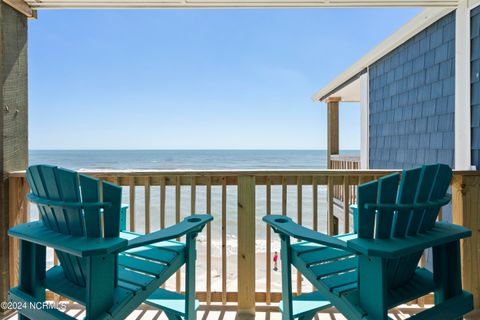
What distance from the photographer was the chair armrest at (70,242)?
3.68ft

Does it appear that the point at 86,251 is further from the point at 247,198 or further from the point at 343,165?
the point at 343,165

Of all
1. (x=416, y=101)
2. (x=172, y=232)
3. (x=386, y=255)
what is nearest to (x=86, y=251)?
(x=172, y=232)

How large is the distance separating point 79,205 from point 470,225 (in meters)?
2.43

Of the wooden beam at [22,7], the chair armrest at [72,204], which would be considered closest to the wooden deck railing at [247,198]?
the chair armrest at [72,204]

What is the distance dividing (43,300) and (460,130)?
3.50 m

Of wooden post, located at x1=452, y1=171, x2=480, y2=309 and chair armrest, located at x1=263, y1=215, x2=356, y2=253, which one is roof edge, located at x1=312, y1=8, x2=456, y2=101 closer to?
wooden post, located at x1=452, y1=171, x2=480, y2=309

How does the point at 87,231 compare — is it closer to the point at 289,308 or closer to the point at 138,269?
the point at 138,269

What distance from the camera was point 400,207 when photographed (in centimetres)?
120

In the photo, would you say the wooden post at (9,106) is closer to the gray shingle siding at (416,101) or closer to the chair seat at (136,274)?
the chair seat at (136,274)

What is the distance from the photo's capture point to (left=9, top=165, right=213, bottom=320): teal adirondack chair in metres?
1.20

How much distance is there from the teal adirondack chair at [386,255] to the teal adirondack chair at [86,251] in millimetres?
562

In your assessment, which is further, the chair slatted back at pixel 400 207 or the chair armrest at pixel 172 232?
the chair armrest at pixel 172 232

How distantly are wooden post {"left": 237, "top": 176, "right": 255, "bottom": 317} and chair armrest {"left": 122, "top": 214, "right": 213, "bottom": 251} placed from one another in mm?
563

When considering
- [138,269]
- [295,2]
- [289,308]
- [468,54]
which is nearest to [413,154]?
[468,54]
